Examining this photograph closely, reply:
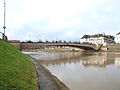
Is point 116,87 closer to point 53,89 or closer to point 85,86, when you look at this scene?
point 85,86

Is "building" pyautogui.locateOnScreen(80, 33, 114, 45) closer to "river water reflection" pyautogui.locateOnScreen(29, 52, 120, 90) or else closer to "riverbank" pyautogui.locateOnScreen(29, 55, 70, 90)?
"river water reflection" pyautogui.locateOnScreen(29, 52, 120, 90)

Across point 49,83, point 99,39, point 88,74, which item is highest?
point 99,39

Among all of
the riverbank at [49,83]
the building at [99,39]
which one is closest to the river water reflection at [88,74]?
the riverbank at [49,83]

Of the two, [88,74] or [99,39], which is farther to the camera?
Result: [99,39]

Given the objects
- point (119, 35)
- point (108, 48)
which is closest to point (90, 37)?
point (119, 35)

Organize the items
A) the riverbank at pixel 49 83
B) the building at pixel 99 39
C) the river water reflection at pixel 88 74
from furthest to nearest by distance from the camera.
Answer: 1. the building at pixel 99 39
2. the river water reflection at pixel 88 74
3. the riverbank at pixel 49 83

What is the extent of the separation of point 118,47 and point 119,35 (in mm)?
47436

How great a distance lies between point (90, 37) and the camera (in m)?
148

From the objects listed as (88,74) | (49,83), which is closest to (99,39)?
(88,74)

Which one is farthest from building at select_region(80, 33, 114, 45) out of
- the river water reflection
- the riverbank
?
the riverbank

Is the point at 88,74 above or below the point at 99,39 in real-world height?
below

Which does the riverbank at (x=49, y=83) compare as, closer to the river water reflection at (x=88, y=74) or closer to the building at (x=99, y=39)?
the river water reflection at (x=88, y=74)

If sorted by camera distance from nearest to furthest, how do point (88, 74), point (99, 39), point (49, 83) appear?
1. point (49, 83)
2. point (88, 74)
3. point (99, 39)

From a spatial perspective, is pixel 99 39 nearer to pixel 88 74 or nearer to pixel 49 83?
pixel 88 74
